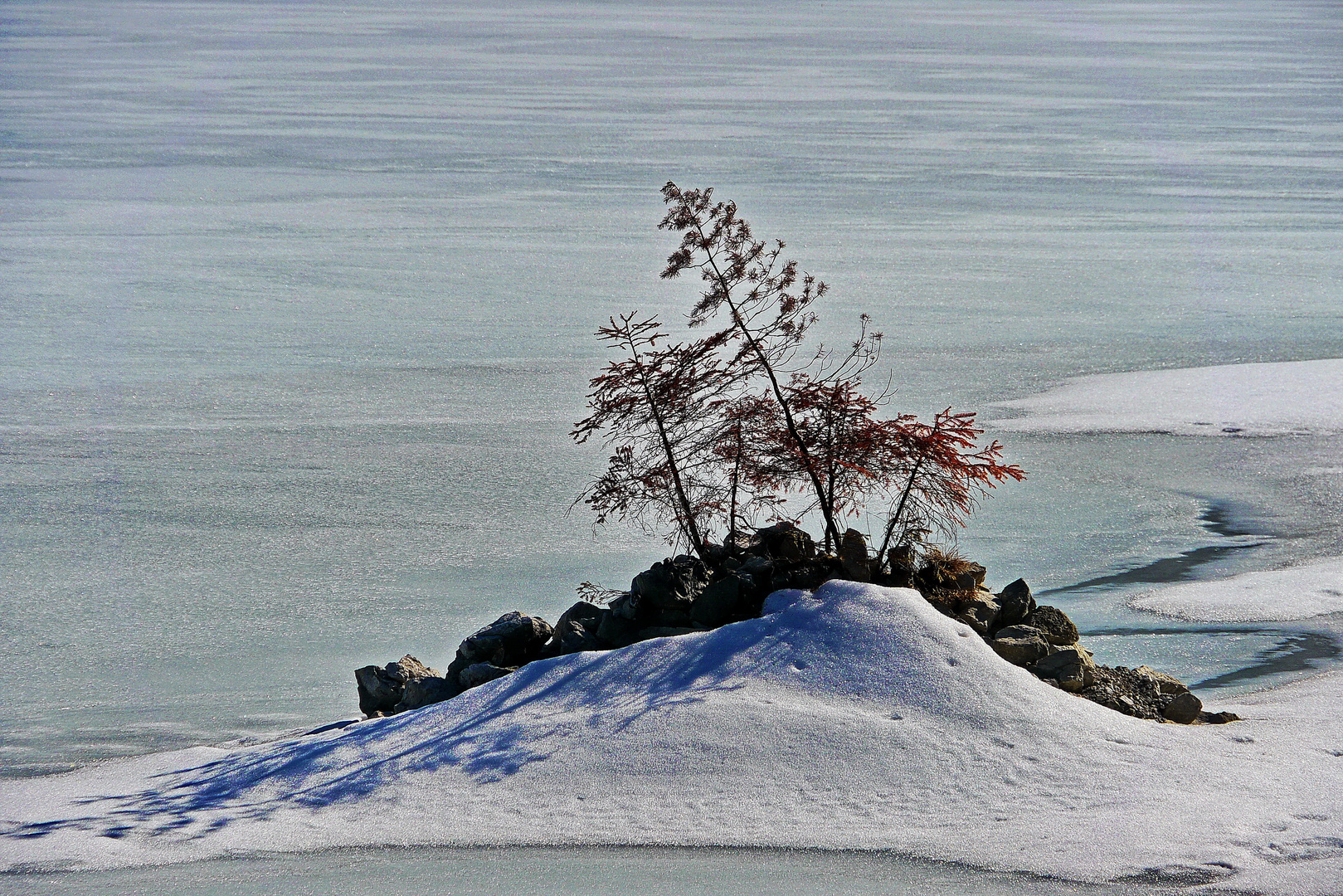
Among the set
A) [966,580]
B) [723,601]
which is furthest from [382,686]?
[966,580]

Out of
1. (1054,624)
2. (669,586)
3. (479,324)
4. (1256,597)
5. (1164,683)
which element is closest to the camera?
(1164,683)

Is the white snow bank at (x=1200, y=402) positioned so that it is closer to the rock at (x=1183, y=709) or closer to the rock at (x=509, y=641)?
the rock at (x=1183, y=709)

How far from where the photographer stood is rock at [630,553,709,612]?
23.8ft

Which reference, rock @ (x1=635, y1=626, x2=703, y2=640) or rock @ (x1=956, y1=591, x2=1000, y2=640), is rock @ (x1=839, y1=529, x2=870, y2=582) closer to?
rock @ (x1=956, y1=591, x2=1000, y2=640)

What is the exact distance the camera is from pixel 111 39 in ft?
169

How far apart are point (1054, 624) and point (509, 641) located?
103 inches

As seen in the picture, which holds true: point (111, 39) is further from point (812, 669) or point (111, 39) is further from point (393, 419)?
point (812, 669)

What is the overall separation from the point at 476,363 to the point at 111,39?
42990 millimetres

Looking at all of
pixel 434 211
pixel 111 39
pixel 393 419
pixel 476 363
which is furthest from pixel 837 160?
pixel 111 39

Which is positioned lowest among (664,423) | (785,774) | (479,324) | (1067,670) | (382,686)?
(785,774)

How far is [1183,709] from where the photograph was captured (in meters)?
6.87

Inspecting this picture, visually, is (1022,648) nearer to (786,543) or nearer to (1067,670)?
(1067,670)

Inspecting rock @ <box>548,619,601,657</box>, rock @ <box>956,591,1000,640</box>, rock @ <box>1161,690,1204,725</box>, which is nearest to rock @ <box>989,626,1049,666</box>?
rock @ <box>956,591,1000,640</box>

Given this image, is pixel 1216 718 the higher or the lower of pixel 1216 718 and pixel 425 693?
the lower
